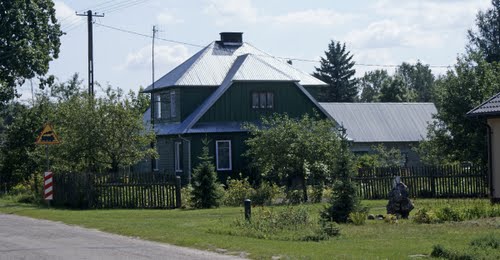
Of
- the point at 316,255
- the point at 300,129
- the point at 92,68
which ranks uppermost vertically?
the point at 92,68

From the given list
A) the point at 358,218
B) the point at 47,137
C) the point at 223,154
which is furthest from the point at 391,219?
the point at 223,154

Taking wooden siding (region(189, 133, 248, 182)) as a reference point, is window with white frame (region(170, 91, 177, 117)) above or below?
above

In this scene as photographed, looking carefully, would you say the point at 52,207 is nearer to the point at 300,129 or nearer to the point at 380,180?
the point at 300,129

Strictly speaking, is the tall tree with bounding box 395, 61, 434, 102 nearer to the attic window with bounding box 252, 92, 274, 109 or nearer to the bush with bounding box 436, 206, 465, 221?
the attic window with bounding box 252, 92, 274, 109

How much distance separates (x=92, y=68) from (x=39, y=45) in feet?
19.4

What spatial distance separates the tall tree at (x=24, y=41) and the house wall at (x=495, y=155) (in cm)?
2747

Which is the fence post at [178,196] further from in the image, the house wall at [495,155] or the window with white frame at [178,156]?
the window with white frame at [178,156]

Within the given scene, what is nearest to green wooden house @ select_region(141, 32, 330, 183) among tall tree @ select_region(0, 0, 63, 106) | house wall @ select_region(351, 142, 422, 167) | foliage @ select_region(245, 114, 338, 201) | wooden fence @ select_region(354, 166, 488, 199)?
tall tree @ select_region(0, 0, 63, 106)

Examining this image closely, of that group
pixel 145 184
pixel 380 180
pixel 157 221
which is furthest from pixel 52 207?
pixel 380 180

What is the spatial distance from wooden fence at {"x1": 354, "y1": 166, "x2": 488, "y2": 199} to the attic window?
489 inches

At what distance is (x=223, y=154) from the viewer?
4575cm

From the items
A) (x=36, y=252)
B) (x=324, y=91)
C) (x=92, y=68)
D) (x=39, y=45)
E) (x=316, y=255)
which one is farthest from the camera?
(x=324, y=91)

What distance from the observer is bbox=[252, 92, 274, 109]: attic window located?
47.2 meters

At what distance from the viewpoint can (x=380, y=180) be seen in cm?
3541
